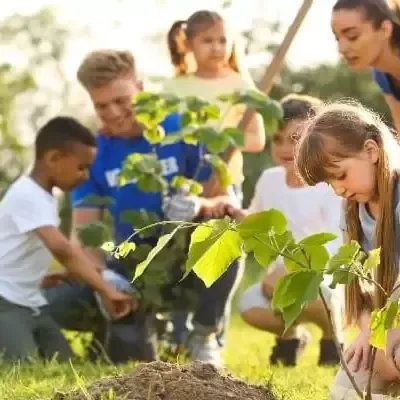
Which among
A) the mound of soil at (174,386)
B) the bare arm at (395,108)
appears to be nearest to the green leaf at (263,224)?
the mound of soil at (174,386)

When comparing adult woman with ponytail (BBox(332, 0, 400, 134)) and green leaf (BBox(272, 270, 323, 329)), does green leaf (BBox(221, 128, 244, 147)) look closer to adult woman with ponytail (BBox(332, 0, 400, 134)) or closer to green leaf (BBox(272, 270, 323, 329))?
adult woman with ponytail (BBox(332, 0, 400, 134))

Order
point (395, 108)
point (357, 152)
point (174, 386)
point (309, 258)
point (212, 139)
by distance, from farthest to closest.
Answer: point (395, 108), point (212, 139), point (357, 152), point (174, 386), point (309, 258)

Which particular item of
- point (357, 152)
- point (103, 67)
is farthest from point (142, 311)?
point (357, 152)

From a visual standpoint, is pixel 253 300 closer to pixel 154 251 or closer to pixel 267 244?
pixel 267 244

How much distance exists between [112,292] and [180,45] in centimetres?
133

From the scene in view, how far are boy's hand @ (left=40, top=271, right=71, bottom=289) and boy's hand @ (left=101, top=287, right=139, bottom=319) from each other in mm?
416

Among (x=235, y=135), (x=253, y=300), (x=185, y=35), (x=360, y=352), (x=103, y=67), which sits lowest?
(x=253, y=300)

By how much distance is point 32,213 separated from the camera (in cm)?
509

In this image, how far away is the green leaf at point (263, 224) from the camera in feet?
8.70

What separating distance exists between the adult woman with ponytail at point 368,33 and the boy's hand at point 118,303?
1370 mm

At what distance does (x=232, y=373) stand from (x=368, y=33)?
6.52ft

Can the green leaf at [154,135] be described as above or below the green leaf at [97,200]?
above

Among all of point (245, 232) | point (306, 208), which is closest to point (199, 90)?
point (306, 208)

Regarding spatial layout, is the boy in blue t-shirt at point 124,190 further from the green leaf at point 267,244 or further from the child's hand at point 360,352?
the green leaf at point 267,244
